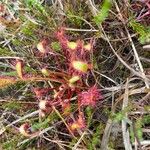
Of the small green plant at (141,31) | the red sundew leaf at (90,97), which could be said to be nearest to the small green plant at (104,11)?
the small green plant at (141,31)

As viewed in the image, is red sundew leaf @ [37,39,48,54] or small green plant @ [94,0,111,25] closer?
small green plant @ [94,0,111,25]

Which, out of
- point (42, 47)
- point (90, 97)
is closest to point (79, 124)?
point (90, 97)

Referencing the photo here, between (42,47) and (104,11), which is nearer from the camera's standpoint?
(104,11)

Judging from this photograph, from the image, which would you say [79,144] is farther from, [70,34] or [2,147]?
[70,34]

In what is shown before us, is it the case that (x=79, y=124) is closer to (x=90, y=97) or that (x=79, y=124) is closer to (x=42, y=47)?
(x=90, y=97)

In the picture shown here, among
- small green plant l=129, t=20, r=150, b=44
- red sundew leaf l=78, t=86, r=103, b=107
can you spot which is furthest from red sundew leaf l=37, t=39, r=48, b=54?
small green plant l=129, t=20, r=150, b=44

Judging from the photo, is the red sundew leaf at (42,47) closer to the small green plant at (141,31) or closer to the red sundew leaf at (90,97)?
the red sundew leaf at (90,97)

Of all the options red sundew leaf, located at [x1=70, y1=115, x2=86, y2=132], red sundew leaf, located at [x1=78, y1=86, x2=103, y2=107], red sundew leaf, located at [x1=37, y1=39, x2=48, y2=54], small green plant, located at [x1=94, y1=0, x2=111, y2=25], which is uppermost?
small green plant, located at [x1=94, y1=0, x2=111, y2=25]

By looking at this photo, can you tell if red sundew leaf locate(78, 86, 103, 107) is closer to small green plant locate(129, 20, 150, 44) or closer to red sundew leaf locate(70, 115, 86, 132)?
red sundew leaf locate(70, 115, 86, 132)

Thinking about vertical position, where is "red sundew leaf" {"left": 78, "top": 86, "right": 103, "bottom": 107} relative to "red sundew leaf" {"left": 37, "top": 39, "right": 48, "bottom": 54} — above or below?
below

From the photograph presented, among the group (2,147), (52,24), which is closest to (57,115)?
(2,147)

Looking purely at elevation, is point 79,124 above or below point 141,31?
below
